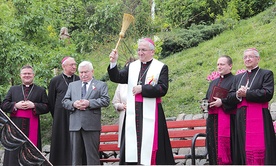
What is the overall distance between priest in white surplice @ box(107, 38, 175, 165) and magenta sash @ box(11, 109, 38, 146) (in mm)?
1844

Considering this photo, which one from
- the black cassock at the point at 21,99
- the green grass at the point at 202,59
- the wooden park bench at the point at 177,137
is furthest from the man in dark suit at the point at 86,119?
the green grass at the point at 202,59

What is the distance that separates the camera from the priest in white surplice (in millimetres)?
7758

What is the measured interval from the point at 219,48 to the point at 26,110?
738 centimetres

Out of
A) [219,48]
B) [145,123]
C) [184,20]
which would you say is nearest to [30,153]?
[145,123]

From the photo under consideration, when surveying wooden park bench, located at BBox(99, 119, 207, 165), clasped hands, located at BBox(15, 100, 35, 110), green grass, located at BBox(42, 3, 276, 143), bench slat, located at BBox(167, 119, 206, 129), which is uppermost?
green grass, located at BBox(42, 3, 276, 143)

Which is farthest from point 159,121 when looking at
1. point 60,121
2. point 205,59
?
point 205,59

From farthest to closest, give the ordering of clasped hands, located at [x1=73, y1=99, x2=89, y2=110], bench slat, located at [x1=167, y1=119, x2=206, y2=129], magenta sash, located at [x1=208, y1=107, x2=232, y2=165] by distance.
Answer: bench slat, located at [x1=167, y1=119, x2=206, y2=129] → clasped hands, located at [x1=73, y1=99, x2=89, y2=110] → magenta sash, located at [x1=208, y1=107, x2=232, y2=165]

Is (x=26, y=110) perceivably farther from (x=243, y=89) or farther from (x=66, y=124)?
(x=243, y=89)

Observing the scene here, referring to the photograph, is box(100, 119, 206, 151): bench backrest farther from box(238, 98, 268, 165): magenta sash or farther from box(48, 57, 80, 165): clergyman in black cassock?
box(238, 98, 268, 165): magenta sash

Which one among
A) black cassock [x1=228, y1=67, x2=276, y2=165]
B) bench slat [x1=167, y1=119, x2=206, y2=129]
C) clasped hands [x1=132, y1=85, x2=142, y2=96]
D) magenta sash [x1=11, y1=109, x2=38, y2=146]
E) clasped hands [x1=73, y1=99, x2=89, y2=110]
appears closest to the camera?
black cassock [x1=228, y1=67, x2=276, y2=165]

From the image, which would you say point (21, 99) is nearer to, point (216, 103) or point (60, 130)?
point (60, 130)

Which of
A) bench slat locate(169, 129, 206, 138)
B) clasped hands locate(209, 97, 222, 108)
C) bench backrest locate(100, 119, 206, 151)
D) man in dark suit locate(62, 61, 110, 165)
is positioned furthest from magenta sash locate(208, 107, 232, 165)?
man in dark suit locate(62, 61, 110, 165)

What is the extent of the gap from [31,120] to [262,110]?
3672 millimetres

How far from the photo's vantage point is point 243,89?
7.54 m
